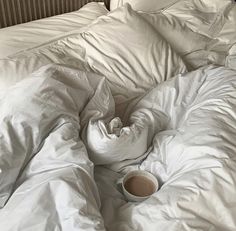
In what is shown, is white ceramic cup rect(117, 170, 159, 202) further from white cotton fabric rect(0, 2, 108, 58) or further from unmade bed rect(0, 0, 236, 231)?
white cotton fabric rect(0, 2, 108, 58)

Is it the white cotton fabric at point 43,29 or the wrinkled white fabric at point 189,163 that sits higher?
the white cotton fabric at point 43,29

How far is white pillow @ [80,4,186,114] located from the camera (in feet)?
4.66

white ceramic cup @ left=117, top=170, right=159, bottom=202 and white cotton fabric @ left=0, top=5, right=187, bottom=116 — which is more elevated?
white cotton fabric @ left=0, top=5, right=187, bottom=116

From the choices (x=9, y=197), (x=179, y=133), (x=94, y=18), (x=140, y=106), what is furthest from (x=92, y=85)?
(x=94, y=18)

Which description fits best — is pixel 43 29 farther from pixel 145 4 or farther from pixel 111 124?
pixel 111 124

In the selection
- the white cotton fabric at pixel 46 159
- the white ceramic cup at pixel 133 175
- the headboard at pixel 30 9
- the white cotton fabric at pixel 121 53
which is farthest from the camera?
the headboard at pixel 30 9

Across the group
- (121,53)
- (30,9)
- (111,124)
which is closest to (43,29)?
(30,9)

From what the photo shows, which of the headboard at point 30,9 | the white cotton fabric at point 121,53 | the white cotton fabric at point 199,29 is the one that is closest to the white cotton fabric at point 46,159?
the white cotton fabric at point 121,53

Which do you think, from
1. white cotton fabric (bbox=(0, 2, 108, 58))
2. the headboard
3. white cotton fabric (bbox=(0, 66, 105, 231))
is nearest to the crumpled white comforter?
white cotton fabric (bbox=(0, 66, 105, 231))

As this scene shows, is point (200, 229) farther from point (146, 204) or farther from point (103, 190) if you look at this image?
point (103, 190)

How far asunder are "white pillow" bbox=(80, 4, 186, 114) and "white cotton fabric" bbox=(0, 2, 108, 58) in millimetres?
119

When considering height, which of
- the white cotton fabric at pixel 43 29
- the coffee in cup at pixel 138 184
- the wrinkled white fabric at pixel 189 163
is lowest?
the coffee in cup at pixel 138 184

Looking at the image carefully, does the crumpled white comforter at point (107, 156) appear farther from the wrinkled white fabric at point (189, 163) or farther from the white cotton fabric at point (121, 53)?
the white cotton fabric at point (121, 53)

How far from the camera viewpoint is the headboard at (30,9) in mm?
1517
